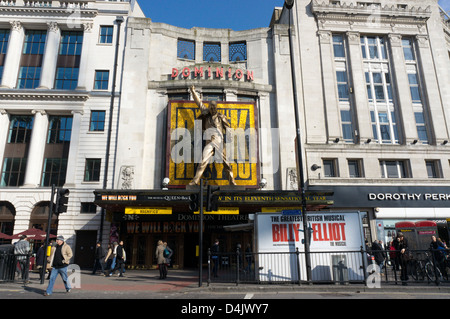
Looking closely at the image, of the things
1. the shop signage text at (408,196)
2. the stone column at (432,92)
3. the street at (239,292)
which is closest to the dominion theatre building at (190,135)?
the shop signage text at (408,196)

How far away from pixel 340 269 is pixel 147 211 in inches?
487

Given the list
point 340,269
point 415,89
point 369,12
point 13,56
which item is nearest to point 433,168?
point 415,89

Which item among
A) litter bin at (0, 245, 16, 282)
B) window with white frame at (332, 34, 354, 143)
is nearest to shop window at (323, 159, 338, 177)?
window with white frame at (332, 34, 354, 143)

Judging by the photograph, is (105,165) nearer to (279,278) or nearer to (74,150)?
(74,150)

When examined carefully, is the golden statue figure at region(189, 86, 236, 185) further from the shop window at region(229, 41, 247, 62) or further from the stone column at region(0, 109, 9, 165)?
the stone column at region(0, 109, 9, 165)

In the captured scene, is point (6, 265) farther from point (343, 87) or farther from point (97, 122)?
point (343, 87)

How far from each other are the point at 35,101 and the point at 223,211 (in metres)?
18.4

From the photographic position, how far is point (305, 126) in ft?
83.3

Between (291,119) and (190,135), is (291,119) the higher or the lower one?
the higher one

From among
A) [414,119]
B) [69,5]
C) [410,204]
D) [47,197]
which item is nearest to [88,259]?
[47,197]

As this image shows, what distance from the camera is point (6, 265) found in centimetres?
1209

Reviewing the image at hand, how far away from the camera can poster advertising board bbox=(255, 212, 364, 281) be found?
39.3 feet

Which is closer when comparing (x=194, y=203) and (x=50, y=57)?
(x=194, y=203)

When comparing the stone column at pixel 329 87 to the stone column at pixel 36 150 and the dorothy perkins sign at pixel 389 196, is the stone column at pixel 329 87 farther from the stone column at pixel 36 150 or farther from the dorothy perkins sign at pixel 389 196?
the stone column at pixel 36 150
